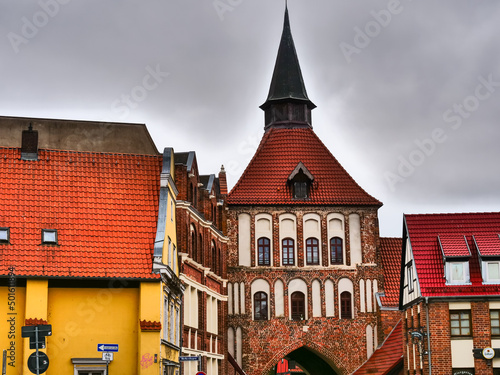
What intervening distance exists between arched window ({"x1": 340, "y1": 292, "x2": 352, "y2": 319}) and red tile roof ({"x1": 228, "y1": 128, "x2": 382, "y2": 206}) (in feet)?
16.8

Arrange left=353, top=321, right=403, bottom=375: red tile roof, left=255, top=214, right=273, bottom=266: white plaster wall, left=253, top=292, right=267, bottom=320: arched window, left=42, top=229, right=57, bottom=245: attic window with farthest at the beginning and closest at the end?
left=255, top=214, right=273, bottom=266: white plaster wall, left=253, top=292, right=267, bottom=320: arched window, left=353, top=321, right=403, bottom=375: red tile roof, left=42, top=229, right=57, bottom=245: attic window

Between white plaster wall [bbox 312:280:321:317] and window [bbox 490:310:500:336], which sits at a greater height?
white plaster wall [bbox 312:280:321:317]

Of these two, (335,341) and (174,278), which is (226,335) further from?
(174,278)

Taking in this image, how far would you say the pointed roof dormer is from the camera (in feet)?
201

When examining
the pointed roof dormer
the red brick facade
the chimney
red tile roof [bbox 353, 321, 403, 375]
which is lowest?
red tile roof [bbox 353, 321, 403, 375]

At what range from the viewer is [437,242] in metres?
43.5

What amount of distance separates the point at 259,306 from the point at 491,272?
17.7m

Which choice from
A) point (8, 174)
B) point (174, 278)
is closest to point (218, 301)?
point (174, 278)

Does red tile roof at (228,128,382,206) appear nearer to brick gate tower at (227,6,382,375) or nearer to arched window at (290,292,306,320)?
brick gate tower at (227,6,382,375)

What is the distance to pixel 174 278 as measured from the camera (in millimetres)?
35125

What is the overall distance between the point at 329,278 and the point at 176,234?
19432 millimetres

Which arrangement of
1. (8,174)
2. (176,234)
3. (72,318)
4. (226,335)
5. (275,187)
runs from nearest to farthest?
1. (72,318)
2. (8,174)
3. (176,234)
4. (226,335)
5. (275,187)

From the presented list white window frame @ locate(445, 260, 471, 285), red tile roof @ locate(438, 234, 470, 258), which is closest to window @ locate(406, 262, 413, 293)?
red tile roof @ locate(438, 234, 470, 258)

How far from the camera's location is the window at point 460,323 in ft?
134
